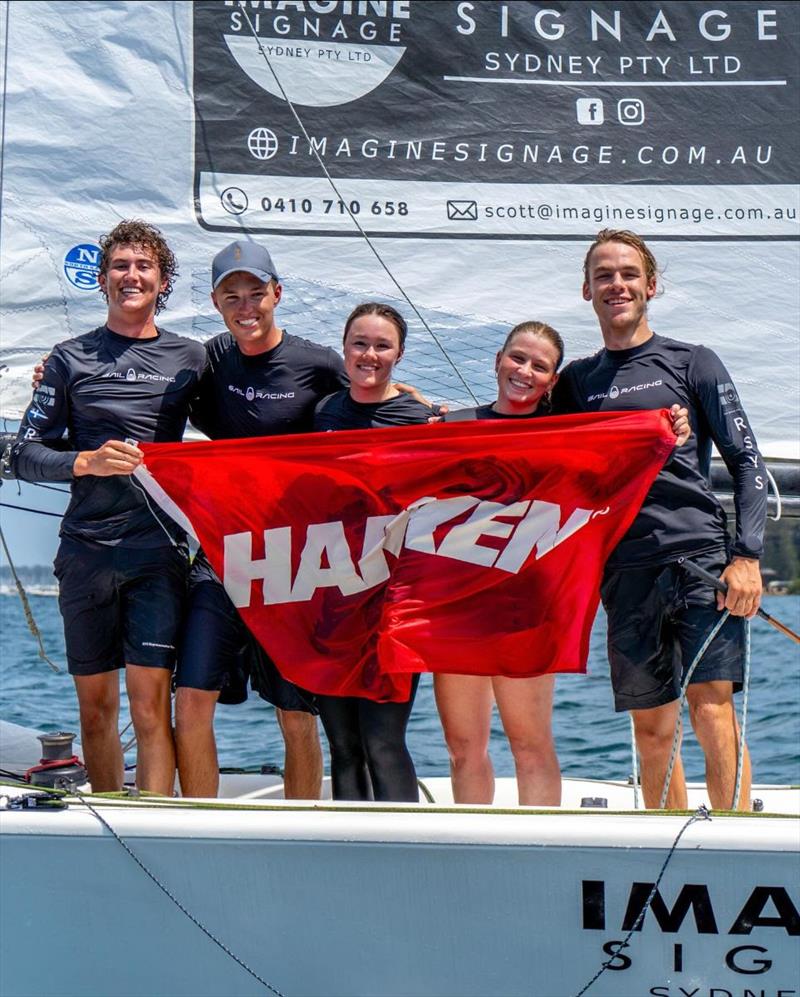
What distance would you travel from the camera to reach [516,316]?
531cm

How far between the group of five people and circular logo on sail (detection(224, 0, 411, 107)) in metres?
1.36

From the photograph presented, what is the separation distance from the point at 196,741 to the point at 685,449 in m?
1.59

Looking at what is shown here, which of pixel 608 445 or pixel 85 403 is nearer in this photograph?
pixel 608 445

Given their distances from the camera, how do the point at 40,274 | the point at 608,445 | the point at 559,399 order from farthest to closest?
the point at 40,274
the point at 559,399
the point at 608,445

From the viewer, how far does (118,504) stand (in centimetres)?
399

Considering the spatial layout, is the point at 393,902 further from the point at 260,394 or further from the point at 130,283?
the point at 130,283

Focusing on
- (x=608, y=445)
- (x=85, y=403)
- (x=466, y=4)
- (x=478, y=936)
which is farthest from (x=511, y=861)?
(x=466, y=4)

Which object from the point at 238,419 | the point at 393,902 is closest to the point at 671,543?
the point at 393,902

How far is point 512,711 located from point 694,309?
213cm

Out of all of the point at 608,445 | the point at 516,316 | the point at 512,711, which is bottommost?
the point at 512,711

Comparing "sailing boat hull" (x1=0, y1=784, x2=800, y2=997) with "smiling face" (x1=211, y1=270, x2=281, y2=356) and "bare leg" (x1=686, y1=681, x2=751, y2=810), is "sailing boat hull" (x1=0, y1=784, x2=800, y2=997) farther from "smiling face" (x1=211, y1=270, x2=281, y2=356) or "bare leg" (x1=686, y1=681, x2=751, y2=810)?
"smiling face" (x1=211, y1=270, x2=281, y2=356)

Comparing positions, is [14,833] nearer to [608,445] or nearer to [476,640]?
[476,640]

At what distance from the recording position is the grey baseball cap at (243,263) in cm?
399

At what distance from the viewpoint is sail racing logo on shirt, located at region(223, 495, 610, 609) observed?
376 cm
